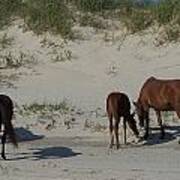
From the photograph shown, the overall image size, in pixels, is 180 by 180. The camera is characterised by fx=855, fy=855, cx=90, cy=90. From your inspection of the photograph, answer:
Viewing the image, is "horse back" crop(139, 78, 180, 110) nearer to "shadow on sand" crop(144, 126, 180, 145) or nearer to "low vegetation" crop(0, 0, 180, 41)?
"shadow on sand" crop(144, 126, 180, 145)

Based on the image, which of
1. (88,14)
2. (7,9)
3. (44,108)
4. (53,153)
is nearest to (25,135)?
(44,108)

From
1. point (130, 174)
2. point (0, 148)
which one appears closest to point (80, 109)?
point (0, 148)

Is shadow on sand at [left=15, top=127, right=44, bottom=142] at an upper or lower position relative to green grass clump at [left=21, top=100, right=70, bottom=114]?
lower

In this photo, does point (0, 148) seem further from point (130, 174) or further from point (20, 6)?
point (20, 6)

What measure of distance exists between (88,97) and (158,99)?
3.11 metres

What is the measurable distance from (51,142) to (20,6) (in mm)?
7703

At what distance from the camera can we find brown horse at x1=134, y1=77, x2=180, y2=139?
1480 centimetres

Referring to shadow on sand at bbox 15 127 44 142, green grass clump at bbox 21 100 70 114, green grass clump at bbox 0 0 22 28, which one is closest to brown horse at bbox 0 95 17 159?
shadow on sand at bbox 15 127 44 142

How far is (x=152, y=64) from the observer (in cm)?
1975

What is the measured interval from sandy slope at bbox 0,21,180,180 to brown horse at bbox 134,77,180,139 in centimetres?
49

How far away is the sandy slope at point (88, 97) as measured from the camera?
12.5m

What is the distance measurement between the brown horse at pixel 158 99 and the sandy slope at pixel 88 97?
1.62 feet

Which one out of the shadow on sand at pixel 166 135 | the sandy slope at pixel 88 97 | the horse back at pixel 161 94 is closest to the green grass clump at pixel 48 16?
the sandy slope at pixel 88 97

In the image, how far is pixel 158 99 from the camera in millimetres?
15102
